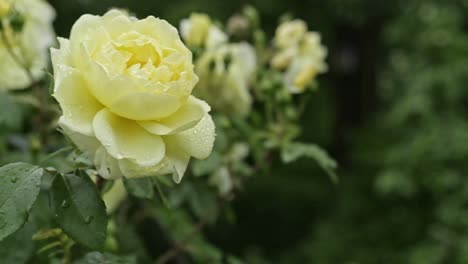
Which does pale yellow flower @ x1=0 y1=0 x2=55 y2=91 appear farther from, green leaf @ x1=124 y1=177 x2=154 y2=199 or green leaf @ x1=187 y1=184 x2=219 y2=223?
green leaf @ x1=124 y1=177 x2=154 y2=199

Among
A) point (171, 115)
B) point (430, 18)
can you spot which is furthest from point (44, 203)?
point (430, 18)

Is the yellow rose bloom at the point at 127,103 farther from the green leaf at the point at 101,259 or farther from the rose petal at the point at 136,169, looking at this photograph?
the green leaf at the point at 101,259

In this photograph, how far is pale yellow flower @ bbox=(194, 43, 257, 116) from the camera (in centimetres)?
101

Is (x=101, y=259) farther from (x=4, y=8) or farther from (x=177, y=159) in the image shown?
(x=4, y=8)

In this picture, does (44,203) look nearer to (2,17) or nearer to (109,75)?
(2,17)

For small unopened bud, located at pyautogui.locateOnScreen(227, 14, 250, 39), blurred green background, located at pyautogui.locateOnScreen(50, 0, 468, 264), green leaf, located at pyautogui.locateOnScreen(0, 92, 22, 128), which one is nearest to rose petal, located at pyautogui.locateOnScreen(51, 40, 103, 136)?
green leaf, located at pyautogui.locateOnScreen(0, 92, 22, 128)

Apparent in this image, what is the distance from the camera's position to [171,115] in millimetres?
510

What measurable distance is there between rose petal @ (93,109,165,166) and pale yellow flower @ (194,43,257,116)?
49cm

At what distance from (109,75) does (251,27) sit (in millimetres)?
632

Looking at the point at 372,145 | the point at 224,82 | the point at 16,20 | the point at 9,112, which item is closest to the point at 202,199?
the point at 224,82

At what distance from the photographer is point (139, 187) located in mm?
657

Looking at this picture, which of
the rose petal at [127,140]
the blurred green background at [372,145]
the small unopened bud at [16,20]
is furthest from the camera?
the blurred green background at [372,145]

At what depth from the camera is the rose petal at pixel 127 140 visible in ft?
1.59

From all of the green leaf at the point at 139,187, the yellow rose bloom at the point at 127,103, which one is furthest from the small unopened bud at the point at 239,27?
the yellow rose bloom at the point at 127,103
